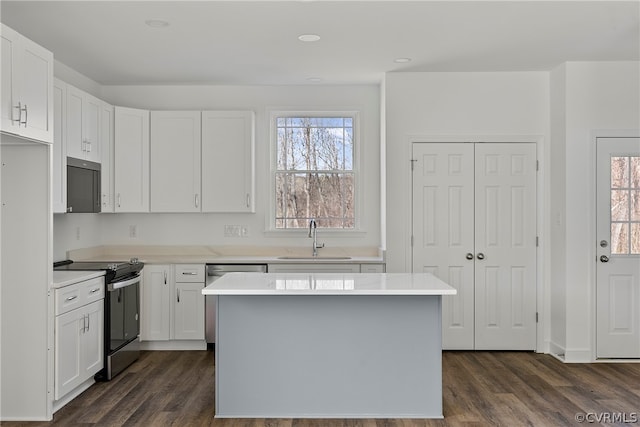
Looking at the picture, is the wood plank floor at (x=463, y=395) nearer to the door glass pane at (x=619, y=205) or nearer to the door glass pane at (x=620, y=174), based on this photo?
the door glass pane at (x=619, y=205)

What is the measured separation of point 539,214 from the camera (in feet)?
17.3

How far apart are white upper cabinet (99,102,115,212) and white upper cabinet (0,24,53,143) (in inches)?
61.0

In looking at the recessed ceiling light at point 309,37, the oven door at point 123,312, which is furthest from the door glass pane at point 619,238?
the oven door at point 123,312

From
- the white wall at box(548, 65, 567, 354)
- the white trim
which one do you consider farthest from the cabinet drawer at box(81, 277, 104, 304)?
the white wall at box(548, 65, 567, 354)

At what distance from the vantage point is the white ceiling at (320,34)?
357 centimetres

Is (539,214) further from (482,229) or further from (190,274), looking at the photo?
(190,274)

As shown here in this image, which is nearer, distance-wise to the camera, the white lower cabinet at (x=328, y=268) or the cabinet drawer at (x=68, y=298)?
the cabinet drawer at (x=68, y=298)

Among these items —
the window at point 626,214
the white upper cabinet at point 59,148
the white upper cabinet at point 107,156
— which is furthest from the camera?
the white upper cabinet at point 107,156

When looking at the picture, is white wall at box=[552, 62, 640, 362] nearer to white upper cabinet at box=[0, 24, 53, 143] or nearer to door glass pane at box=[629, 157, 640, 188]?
door glass pane at box=[629, 157, 640, 188]

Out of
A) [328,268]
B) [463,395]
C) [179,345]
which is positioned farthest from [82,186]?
[463,395]

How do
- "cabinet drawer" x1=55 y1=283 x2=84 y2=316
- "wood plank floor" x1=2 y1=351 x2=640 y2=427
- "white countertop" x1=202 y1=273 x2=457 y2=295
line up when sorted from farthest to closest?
"cabinet drawer" x1=55 y1=283 x2=84 y2=316 < "wood plank floor" x1=2 y1=351 x2=640 y2=427 < "white countertop" x1=202 y1=273 x2=457 y2=295

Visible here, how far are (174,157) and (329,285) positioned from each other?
2.73 metres

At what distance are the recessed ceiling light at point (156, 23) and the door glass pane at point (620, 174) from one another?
394cm

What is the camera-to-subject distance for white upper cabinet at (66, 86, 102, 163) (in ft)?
14.7
